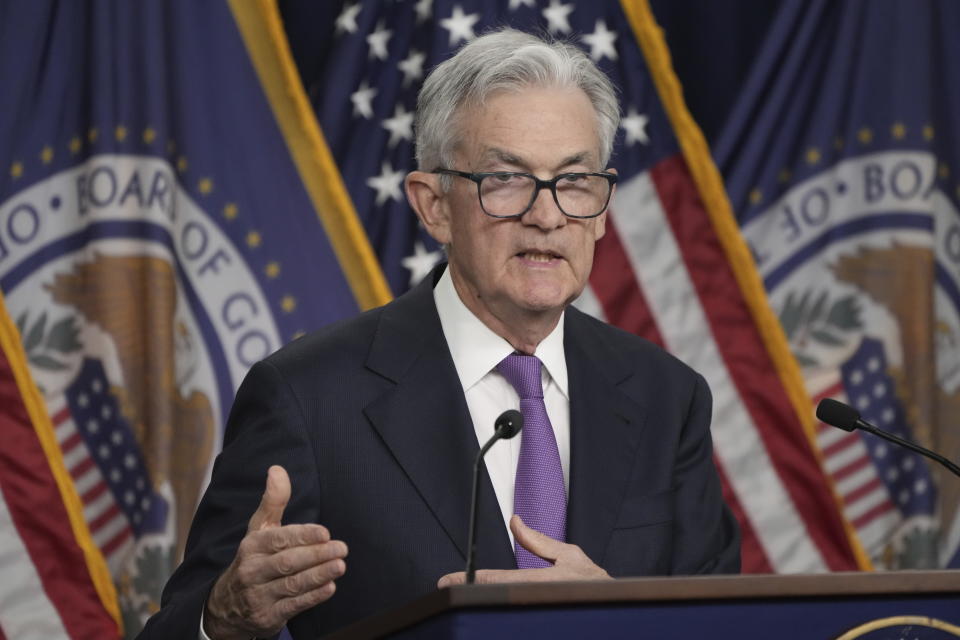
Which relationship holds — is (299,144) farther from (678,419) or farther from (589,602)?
(589,602)

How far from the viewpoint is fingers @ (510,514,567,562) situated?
1823mm

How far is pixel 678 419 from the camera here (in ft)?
8.02

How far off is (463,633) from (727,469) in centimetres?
264

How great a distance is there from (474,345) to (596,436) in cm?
25

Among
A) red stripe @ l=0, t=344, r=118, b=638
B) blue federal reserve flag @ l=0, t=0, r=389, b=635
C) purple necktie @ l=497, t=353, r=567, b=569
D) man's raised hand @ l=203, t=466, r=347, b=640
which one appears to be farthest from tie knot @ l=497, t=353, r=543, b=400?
red stripe @ l=0, t=344, r=118, b=638

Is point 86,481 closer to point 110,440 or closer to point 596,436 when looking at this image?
point 110,440

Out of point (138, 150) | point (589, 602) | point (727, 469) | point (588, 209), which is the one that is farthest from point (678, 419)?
point (138, 150)

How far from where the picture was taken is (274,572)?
5.67 feet

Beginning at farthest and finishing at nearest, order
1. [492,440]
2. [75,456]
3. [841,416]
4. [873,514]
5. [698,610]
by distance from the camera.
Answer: [873,514], [75,456], [841,416], [492,440], [698,610]

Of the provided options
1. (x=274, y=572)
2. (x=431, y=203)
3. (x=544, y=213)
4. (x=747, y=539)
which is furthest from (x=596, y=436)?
(x=747, y=539)

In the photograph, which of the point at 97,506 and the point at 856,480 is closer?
the point at 97,506

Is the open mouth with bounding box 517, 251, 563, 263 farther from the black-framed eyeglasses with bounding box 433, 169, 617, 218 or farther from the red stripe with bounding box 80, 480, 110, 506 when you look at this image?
the red stripe with bounding box 80, 480, 110, 506

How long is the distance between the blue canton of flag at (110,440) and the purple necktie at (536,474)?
1.53 metres

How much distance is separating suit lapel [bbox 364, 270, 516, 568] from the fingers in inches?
9.5
